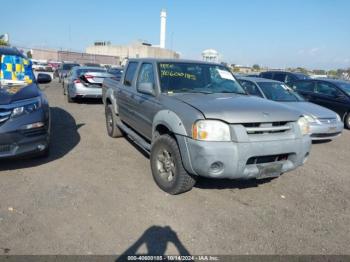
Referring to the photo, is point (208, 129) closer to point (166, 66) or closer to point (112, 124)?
point (166, 66)

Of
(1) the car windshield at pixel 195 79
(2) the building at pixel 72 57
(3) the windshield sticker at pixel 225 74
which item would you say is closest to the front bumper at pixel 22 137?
(1) the car windshield at pixel 195 79

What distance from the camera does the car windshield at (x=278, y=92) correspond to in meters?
7.83

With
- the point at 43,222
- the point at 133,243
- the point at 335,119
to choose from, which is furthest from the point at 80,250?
the point at 335,119

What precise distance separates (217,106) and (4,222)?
8.98 ft

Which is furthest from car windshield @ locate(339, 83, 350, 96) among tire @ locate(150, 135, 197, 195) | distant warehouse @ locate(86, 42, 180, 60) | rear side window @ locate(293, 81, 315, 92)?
distant warehouse @ locate(86, 42, 180, 60)

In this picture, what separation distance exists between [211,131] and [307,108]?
4971mm

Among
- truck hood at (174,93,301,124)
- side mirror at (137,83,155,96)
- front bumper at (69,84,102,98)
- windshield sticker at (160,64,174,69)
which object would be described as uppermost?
windshield sticker at (160,64,174,69)

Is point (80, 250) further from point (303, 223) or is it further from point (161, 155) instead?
point (303, 223)

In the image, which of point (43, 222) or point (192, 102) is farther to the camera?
point (192, 102)

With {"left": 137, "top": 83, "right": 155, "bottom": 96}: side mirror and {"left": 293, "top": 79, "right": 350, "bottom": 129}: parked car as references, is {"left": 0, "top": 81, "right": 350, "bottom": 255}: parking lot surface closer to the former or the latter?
{"left": 137, "top": 83, "right": 155, "bottom": 96}: side mirror

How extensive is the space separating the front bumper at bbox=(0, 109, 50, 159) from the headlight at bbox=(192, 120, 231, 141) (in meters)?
2.44

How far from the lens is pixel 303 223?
344 cm

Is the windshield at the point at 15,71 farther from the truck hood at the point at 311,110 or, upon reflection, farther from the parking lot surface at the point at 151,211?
the truck hood at the point at 311,110

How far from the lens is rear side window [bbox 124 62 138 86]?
18.0ft
